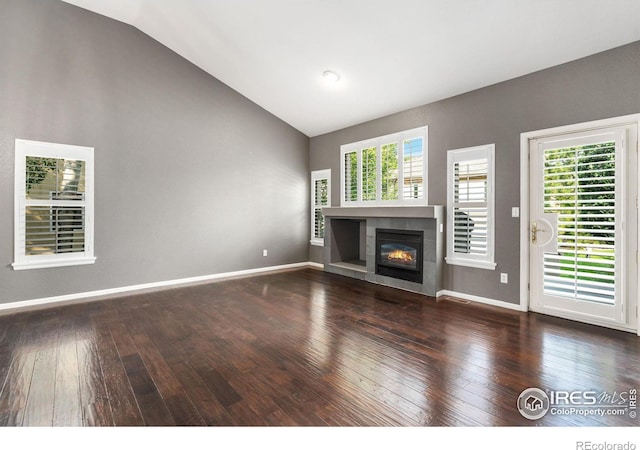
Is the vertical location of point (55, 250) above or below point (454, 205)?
below

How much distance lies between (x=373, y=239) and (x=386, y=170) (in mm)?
1250

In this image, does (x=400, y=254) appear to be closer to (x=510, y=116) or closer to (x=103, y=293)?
(x=510, y=116)

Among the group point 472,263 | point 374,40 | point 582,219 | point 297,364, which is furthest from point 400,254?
point 374,40

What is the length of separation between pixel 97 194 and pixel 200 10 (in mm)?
2935

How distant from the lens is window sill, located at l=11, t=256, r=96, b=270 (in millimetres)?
3902

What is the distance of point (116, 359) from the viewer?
100 inches

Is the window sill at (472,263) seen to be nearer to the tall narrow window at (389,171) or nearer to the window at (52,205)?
the tall narrow window at (389,171)

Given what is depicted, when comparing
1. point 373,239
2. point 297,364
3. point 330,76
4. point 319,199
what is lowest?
point 297,364

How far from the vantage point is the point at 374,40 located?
12.3 feet

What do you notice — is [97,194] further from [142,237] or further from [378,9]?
[378,9]

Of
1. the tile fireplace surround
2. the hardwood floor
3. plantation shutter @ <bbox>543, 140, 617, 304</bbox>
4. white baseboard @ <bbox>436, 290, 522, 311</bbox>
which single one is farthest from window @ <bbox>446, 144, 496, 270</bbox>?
the hardwood floor

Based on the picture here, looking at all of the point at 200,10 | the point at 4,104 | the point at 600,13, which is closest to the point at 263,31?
the point at 200,10

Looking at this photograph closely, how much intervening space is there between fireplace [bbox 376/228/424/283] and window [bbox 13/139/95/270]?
173 inches

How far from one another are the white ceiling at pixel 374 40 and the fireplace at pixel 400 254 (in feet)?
6.86
